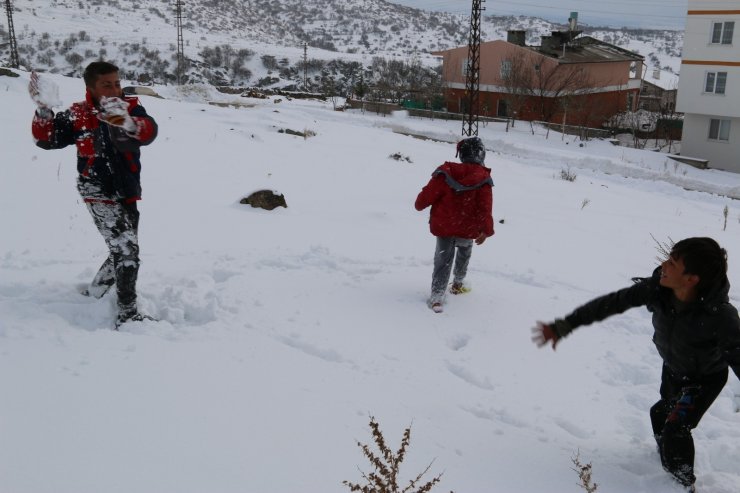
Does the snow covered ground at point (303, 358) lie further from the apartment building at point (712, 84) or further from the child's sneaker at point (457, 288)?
the apartment building at point (712, 84)

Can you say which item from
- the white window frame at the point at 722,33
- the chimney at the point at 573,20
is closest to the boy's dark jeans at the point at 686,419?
the white window frame at the point at 722,33

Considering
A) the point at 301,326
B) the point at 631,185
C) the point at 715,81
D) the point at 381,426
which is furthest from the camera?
the point at 715,81

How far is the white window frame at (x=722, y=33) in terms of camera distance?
31375 mm

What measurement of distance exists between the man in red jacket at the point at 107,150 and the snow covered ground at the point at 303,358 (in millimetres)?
391

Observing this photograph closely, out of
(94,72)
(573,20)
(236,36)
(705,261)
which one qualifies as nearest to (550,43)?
(573,20)

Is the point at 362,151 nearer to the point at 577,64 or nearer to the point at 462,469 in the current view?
the point at 462,469

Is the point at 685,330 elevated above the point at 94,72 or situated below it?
below

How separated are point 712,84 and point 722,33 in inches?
102

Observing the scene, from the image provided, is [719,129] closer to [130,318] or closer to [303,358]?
[303,358]

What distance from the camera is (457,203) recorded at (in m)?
5.10

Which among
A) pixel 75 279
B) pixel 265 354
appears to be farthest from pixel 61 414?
pixel 75 279

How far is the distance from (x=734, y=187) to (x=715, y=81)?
1117cm

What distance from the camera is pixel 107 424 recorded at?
109 inches

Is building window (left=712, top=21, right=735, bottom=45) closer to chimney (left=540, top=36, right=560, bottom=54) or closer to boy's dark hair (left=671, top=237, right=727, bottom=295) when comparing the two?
chimney (left=540, top=36, right=560, bottom=54)
